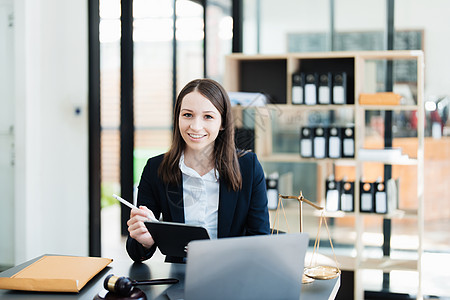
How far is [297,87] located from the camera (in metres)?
3.64

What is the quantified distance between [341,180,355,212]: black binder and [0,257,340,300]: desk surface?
197cm

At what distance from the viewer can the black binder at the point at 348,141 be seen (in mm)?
3540

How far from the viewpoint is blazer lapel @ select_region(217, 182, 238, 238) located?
1.98 meters

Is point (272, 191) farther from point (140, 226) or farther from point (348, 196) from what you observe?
point (140, 226)

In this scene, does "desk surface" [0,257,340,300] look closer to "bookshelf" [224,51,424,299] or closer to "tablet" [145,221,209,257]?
"tablet" [145,221,209,257]

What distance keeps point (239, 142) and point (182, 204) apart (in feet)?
5.45

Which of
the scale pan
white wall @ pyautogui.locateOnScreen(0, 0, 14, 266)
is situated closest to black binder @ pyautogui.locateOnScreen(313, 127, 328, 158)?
the scale pan

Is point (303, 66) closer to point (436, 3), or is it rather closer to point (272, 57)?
point (272, 57)

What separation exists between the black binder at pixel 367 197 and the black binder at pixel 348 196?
0.06 m

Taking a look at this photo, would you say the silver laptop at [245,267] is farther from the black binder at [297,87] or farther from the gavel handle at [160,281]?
the black binder at [297,87]

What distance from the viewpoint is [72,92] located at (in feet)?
12.7

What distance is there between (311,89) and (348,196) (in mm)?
776

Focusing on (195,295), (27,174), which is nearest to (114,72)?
(27,174)

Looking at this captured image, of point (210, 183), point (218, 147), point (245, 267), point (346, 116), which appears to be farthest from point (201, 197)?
point (346, 116)
